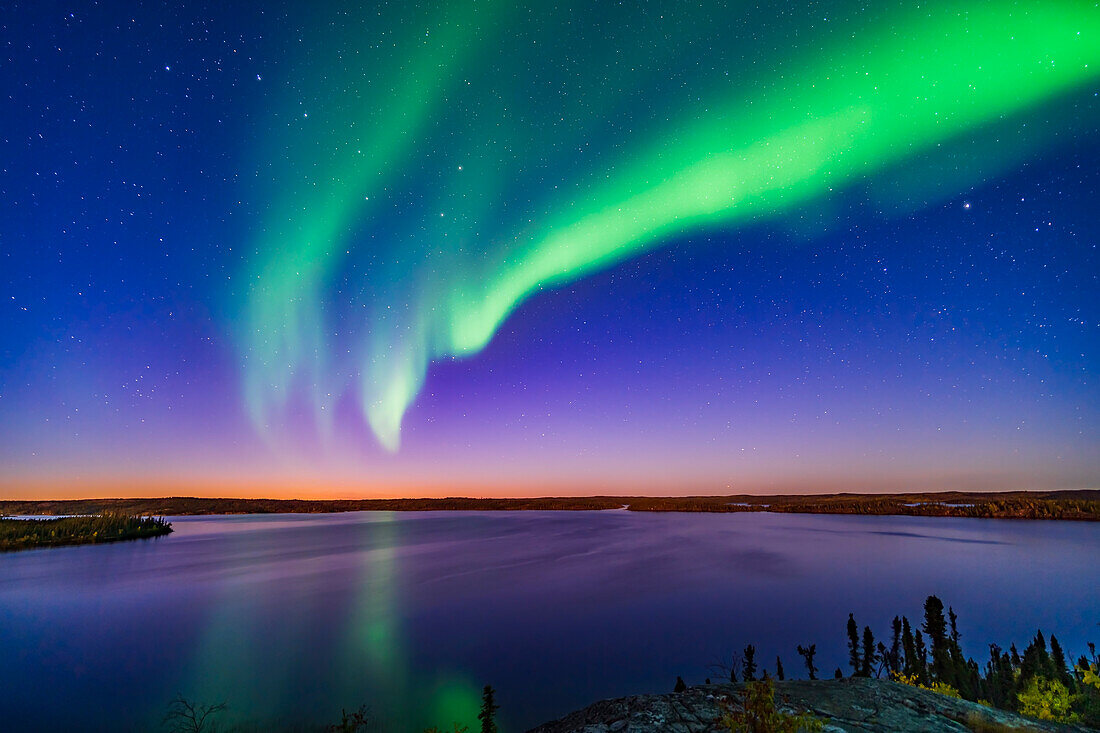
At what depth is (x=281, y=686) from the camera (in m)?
20.2

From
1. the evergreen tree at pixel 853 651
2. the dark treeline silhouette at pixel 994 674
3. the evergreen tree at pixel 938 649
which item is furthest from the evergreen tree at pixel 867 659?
the evergreen tree at pixel 938 649

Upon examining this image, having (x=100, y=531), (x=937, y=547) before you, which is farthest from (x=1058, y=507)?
(x=100, y=531)

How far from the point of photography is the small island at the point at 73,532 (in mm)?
70000

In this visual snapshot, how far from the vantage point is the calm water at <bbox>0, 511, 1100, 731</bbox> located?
19.7 metres

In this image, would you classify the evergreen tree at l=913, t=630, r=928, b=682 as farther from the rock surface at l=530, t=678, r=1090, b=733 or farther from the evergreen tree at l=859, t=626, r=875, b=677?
the rock surface at l=530, t=678, r=1090, b=733

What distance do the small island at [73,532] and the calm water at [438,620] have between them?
24.1 ft

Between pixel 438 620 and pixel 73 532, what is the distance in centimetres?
8864

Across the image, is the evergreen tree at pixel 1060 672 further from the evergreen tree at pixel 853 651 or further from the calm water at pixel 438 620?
the evergreen tree at pixel 853 651

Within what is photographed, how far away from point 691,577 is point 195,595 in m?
46.9

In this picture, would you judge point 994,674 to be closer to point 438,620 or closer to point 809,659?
point 809,659

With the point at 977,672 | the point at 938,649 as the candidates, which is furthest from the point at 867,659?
the point at 977,672

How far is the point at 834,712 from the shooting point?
873 cm

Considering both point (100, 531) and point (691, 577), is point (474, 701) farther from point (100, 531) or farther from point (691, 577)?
point (100, 531)

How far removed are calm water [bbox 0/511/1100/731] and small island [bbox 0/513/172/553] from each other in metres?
7.34
